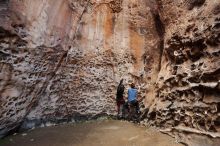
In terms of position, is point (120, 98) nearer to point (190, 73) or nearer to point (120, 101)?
point (120, 101)

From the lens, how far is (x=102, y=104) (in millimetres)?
10484

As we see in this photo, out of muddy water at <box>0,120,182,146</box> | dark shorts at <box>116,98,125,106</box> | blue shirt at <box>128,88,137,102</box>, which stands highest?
blue shirt at <box>128,88,137,102</box>

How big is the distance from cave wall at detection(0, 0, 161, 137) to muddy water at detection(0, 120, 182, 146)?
504mm

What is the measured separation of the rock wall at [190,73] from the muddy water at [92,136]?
1.97 feet

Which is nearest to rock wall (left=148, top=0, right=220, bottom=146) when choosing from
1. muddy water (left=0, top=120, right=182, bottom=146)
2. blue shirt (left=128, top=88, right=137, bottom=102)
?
muddy water (left=0, top=120, right=182, bottom=146)

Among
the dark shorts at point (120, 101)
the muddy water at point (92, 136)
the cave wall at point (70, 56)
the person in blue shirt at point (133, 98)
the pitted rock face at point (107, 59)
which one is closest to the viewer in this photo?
the muddy water at point (92, 136)

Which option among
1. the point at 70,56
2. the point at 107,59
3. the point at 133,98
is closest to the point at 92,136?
the point at 133,98

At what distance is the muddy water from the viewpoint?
24.8 feet

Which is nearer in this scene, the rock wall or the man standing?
the rock wall

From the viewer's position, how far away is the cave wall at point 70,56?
8133 mm

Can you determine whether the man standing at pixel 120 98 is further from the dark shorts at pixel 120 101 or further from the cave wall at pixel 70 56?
the cave wall at pixel 70 56

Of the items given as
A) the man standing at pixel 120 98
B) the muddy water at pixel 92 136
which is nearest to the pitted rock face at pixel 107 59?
the man standing at pixel 120 98

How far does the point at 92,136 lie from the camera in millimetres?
8188

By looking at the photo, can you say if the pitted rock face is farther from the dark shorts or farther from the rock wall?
the dark shorts
